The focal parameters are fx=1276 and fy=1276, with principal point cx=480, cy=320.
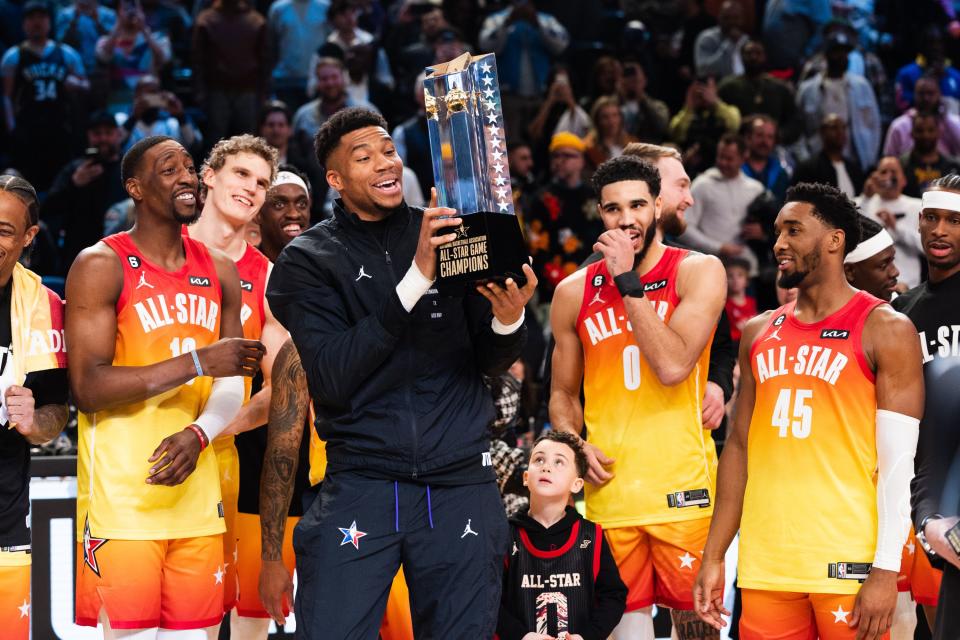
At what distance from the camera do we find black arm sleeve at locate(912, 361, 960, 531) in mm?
4047

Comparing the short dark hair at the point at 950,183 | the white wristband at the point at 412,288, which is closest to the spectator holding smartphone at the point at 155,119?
the short dark hair at the point at 950,183

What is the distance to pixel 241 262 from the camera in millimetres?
5988

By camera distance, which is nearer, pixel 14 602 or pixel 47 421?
pixel 14 602

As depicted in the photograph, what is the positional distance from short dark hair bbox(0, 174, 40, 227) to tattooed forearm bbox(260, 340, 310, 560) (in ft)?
3.72

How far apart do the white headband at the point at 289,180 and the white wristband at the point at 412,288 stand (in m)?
2.64

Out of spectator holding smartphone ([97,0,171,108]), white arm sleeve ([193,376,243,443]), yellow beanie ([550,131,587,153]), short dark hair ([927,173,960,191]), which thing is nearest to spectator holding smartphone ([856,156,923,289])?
yellow beanie ([550,131,587,153])

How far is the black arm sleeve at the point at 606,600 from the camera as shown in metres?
5.21

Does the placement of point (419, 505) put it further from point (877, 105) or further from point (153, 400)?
point (877, 105)

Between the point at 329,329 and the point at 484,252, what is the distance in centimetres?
67

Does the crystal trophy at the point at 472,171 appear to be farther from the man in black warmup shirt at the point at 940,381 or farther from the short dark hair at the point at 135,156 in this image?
the short dark hair at the point at 135,156

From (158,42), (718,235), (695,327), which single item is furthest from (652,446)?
(158,42)

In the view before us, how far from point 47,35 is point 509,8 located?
4674 mm

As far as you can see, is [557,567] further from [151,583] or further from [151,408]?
[151,408]

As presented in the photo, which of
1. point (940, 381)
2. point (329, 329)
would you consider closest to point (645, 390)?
point (940, 381)
